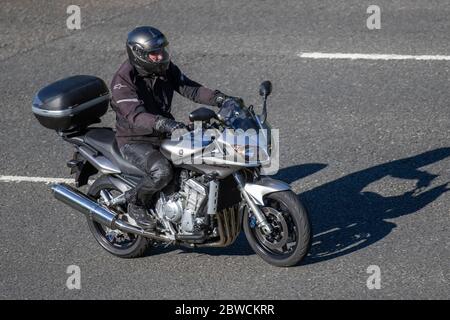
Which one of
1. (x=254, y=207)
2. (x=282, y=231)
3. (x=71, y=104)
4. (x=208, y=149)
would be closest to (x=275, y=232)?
(x=282, y=231)

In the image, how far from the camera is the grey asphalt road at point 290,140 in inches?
338

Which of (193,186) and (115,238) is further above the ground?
(193,186)

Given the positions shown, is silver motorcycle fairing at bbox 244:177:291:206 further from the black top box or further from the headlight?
the black top box

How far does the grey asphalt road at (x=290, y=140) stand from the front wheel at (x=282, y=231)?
158 mm

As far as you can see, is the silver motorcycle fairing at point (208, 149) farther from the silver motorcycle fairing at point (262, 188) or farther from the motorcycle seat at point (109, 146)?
the motorcycle seat at point (109, 146)

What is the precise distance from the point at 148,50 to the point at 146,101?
0.50 meters

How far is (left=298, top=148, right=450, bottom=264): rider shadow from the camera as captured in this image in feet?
29.5

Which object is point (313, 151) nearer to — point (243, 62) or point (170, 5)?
point (243, 62)

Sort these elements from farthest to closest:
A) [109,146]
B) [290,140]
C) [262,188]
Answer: [290,140], [109,146], [262,188]

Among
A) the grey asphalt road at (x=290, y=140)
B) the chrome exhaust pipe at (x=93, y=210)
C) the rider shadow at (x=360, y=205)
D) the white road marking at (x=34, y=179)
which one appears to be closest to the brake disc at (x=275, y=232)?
the grey asphalt road at (x=290, y=140)

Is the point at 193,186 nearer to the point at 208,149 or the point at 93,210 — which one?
the point at 208,149

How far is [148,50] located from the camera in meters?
8.54

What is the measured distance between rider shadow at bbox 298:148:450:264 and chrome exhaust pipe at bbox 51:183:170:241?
146cm
